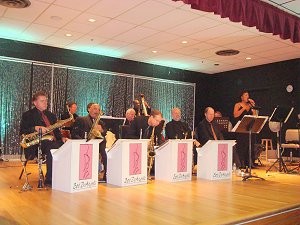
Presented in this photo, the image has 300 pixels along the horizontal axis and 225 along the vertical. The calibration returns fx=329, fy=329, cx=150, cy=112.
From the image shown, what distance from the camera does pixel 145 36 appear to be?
753 centimetres

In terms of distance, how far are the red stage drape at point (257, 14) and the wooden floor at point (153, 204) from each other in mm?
2370

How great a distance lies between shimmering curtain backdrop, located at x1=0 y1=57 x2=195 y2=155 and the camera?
321 inches

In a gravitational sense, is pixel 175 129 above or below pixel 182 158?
above

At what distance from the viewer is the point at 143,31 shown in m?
7.16

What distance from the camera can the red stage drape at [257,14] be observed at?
169 inches

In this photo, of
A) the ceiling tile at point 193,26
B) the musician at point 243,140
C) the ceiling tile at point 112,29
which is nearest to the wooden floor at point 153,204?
the musician at point 243,140

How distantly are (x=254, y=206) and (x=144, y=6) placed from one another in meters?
3.83

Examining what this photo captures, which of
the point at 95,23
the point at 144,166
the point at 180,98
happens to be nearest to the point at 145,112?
the point at 95,23

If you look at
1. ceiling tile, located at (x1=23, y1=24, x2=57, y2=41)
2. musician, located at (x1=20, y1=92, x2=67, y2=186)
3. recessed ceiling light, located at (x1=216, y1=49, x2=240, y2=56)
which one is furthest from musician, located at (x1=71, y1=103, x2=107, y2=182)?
recessed ceiling light, located at (x1=216, y1=49, x2=240, y2=56)

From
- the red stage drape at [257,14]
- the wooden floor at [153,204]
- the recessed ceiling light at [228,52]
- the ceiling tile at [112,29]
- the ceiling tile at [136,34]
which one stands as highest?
the ceiling tile at [112,29]

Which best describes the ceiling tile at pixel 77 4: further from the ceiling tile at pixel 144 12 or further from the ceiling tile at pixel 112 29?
the ceiling tile at pixel 112 29

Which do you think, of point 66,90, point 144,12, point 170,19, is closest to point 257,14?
point 170,19

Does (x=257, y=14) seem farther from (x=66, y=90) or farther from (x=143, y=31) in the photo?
(x=66, y=90)

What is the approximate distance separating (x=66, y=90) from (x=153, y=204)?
6.12m
